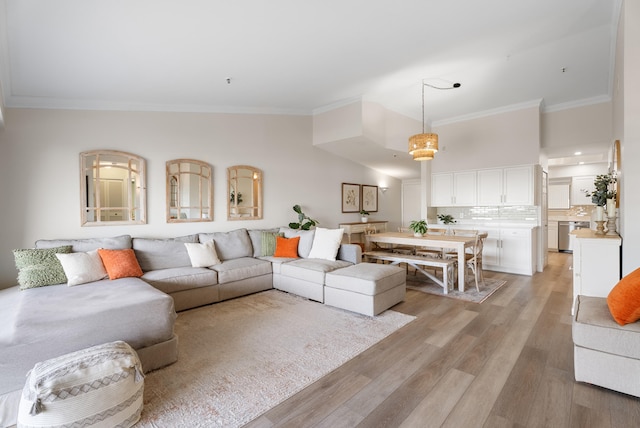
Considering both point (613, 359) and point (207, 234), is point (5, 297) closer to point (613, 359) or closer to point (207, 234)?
point (207, 234)

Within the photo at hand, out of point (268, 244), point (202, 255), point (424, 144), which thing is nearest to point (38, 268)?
point (202, 255)

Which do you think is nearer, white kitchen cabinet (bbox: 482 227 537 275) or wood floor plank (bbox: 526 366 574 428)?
wood floor plank (bbox: 526 366 574 428)

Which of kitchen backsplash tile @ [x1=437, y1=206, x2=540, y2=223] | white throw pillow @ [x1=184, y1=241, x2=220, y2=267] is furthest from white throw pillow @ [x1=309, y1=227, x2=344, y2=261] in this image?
kitchen backsplash tile @ [x1=437, y1=206, x2=540, y2=223]

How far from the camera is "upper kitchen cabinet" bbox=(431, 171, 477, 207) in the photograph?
6.16 m

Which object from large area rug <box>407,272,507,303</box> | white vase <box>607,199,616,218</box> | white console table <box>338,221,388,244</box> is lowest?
large area rug <box>407,272,507,303</box>

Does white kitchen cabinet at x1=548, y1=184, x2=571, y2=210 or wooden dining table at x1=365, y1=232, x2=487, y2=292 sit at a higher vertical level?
white kitchen cabinet at x1=548, y1=184, x2=571, y2=210

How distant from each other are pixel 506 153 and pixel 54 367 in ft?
22.0

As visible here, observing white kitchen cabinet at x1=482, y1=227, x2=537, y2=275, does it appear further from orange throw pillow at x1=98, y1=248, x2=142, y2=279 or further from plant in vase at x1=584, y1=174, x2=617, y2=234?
orange throw pillow at x1=98, y1=248, x2=142, y2=279

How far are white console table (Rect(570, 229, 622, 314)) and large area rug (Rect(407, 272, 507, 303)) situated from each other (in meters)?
1.11

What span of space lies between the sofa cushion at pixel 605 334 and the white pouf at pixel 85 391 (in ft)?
9.29

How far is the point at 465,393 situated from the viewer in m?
2.01

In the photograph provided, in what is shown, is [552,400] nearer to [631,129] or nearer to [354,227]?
[631,129]

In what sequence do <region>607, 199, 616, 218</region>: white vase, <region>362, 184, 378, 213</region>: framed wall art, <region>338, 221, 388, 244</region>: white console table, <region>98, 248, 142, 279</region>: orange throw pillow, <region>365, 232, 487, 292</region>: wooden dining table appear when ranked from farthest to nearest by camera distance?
<region>362, 184, 378, 213</region>: framed wall art < <region>338, 221, 388, 244</region>: white console table < <region>365, 232, 487, 292</region>: wooden dining table < <region>98, 248, 142, 279</region>: orange throw pillow < <region>607, 199, 616, 218</region>: white vase

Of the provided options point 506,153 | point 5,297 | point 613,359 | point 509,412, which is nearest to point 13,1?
point 5,297
